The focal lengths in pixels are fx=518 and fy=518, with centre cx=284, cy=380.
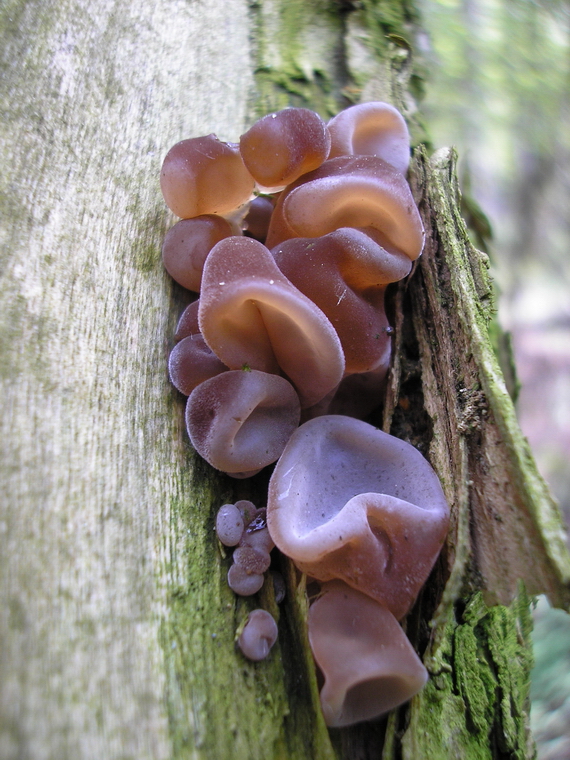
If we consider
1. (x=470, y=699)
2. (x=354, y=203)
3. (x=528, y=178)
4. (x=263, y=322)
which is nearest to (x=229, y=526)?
(x=263, y=322)

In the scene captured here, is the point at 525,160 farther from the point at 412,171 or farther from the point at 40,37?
the point at 40,37

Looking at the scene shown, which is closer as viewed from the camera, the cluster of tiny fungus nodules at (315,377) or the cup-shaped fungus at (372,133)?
→ the cluster of tiny fungus nodules at (315,377)

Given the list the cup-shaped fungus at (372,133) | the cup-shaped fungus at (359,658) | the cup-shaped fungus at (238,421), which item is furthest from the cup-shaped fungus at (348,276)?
the cup-shaped fungus at (359,658)

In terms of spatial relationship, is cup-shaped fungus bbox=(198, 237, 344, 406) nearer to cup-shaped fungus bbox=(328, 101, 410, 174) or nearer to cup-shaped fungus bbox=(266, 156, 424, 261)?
cup-shaped fungus bbox=(266, 156, 424, 261)

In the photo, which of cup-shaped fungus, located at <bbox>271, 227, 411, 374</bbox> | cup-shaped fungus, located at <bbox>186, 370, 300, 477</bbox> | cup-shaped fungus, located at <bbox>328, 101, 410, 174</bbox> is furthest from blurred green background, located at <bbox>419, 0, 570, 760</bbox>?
cup-shaped fungus, located at <bbox>186, 370, 300, 477</bbox>

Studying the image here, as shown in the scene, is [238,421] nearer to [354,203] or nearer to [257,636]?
[257,636]

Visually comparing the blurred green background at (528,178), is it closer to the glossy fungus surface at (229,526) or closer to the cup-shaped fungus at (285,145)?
the cup-shaped fungus at (285,145)

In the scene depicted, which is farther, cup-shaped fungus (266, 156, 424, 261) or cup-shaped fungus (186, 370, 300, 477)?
cup-shaped fungus (266, 156, 424, 261)
